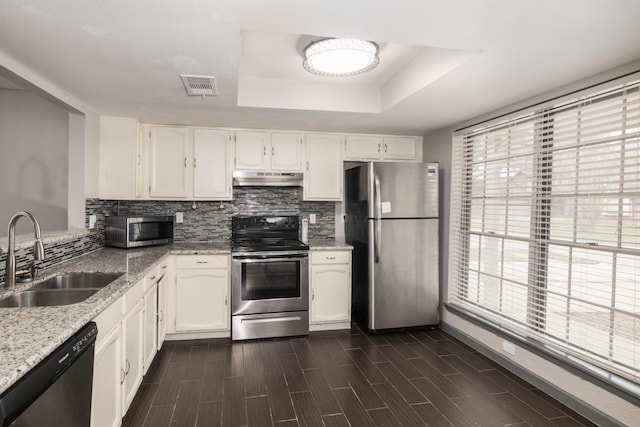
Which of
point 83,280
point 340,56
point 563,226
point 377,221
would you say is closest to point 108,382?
point 83,280

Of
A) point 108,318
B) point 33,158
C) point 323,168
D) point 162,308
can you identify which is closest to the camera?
point 108,318

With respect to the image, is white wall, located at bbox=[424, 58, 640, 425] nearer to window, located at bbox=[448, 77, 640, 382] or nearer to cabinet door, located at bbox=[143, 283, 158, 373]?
window, located at bbox=[448, 77, 640, 382]

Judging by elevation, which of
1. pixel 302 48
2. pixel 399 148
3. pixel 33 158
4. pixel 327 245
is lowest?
pixel 327 245

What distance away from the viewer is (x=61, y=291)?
6.22 ft

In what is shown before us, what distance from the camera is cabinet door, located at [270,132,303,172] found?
12.6 ft

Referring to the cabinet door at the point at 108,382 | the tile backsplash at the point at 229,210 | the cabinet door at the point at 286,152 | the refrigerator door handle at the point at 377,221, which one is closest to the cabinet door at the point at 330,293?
the refrigerator door handle at the point at 377,221

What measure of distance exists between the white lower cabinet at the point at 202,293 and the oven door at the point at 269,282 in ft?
0.36

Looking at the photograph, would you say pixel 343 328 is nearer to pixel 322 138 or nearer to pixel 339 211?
pixel 339 211

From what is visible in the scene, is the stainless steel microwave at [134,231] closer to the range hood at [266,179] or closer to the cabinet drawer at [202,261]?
the cabinet drawer at [202,261]

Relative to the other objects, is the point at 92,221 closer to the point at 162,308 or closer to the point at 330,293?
the point at 162,308

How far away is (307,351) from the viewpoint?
320 cm

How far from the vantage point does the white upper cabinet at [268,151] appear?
3771 mm

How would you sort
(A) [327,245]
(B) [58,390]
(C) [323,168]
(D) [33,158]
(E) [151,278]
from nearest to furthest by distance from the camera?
(B) [58,390]
(E) [151,278]
(D) [33,158]
(A) [327,245]
(C) [323,168]

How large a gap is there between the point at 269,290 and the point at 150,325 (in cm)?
112
